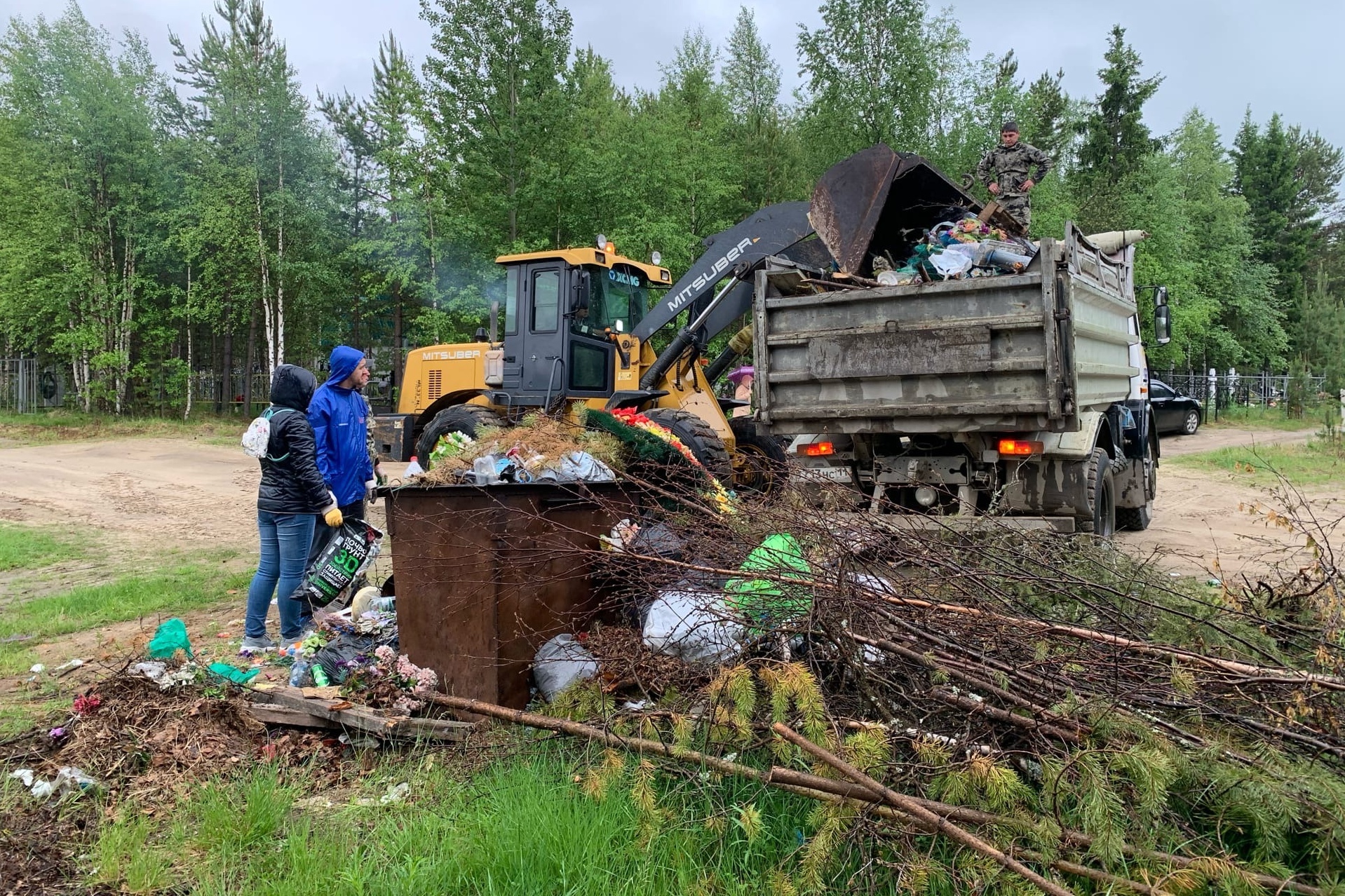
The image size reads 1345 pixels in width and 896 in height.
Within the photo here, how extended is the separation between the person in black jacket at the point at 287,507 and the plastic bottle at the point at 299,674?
0.96 metres

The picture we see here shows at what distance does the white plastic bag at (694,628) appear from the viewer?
3053mm

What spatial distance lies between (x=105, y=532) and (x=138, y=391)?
1958 cm

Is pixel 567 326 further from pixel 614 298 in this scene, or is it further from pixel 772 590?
pixel 772 590

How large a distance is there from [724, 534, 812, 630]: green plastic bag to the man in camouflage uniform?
5508mm

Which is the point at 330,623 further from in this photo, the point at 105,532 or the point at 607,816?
the point at 105,532

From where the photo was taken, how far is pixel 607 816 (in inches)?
102

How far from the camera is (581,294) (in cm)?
877

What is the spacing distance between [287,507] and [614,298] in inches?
203

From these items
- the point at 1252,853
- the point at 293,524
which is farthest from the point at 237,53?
the point at 1252,853


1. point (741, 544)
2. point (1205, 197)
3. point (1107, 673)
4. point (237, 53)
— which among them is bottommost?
point (1107, 673)

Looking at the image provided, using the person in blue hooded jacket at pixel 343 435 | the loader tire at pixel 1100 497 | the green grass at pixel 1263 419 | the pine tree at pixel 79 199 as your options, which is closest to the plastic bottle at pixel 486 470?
the person in blue hooded jacket at pixel 343 435

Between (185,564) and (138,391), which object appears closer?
(185,564)

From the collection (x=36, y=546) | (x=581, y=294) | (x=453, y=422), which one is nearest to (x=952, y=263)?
(x=581, y=294)

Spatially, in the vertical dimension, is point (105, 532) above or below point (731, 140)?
below
